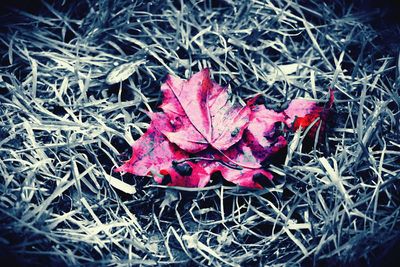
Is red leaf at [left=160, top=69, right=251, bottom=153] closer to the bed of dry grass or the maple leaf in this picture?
the maple leaf

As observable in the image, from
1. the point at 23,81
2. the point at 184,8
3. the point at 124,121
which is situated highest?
the point at 184,8

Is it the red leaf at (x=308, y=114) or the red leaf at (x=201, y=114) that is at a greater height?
the red leaf at (x=201, y=114)

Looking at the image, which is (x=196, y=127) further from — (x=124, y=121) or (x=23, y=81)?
(x=23, y=81)

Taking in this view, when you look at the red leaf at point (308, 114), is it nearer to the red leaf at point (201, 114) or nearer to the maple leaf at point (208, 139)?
the maple leaf at point (208, 139)

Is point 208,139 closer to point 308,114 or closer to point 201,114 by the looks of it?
point 201,114

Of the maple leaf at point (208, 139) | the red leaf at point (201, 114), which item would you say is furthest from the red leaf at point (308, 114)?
the red leaf at point (201, 114)

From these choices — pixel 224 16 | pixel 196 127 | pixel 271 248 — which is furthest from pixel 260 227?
pixel 224 16
